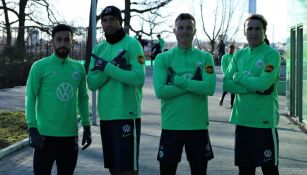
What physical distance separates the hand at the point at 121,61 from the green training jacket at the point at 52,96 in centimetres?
43

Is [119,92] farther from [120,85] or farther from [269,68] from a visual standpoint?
[269,68]

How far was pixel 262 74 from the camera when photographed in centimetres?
492

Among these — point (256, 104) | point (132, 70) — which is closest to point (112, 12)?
point (132, 70)

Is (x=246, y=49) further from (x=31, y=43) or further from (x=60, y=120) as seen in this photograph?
Result: (x=31, y=43)

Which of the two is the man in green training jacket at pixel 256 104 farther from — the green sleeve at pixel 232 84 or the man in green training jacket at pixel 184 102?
the man in green training jacket at pixel 184 102

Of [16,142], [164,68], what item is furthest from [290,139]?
[164,68]

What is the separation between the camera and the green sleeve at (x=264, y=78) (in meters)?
4.87

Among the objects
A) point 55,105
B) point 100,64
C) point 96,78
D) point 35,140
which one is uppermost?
point 100,64

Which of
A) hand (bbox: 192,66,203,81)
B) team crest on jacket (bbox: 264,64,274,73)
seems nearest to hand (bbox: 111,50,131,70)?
hand (bbox: 192,66,203,81)

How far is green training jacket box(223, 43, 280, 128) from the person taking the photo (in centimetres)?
491

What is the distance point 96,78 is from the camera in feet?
16.0

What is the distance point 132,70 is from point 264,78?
4.05 ft

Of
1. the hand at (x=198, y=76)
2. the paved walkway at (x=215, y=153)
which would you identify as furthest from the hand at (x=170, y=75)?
the paved walkway at (x=215, y=153)

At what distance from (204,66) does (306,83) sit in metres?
6.98
